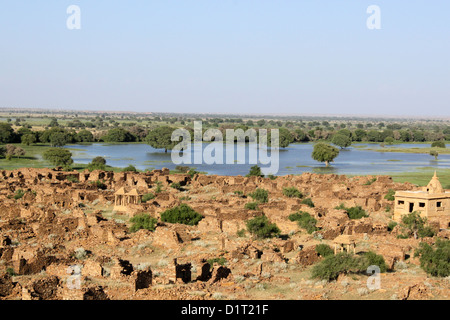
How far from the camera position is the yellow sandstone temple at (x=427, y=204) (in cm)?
2478

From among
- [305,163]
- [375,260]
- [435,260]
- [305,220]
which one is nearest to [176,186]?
[305,220]

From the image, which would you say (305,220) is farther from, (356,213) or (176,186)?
(176,186)

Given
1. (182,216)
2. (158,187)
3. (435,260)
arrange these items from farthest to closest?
1. (158,187)
2. (182,216)
3. (435,260)

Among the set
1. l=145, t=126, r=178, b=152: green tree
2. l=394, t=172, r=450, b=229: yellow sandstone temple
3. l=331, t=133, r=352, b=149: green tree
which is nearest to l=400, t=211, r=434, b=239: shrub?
l=394, t=172, r=450, b=229: yellow sandstone temple

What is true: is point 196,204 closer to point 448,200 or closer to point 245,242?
point 245,242

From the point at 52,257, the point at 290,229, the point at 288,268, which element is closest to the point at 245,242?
the point at 288,268

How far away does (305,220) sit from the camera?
75.5ft

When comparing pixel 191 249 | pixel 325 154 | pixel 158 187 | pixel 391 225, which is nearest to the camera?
pixel 191 249

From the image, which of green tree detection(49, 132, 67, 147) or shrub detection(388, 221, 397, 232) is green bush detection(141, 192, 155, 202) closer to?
shrub detection(388, 221, 397, 232)

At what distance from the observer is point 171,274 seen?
14.2 metres

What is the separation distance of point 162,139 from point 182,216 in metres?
58.0

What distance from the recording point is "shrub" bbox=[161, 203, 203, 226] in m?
23.6

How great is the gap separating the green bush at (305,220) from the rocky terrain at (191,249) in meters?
0.26
